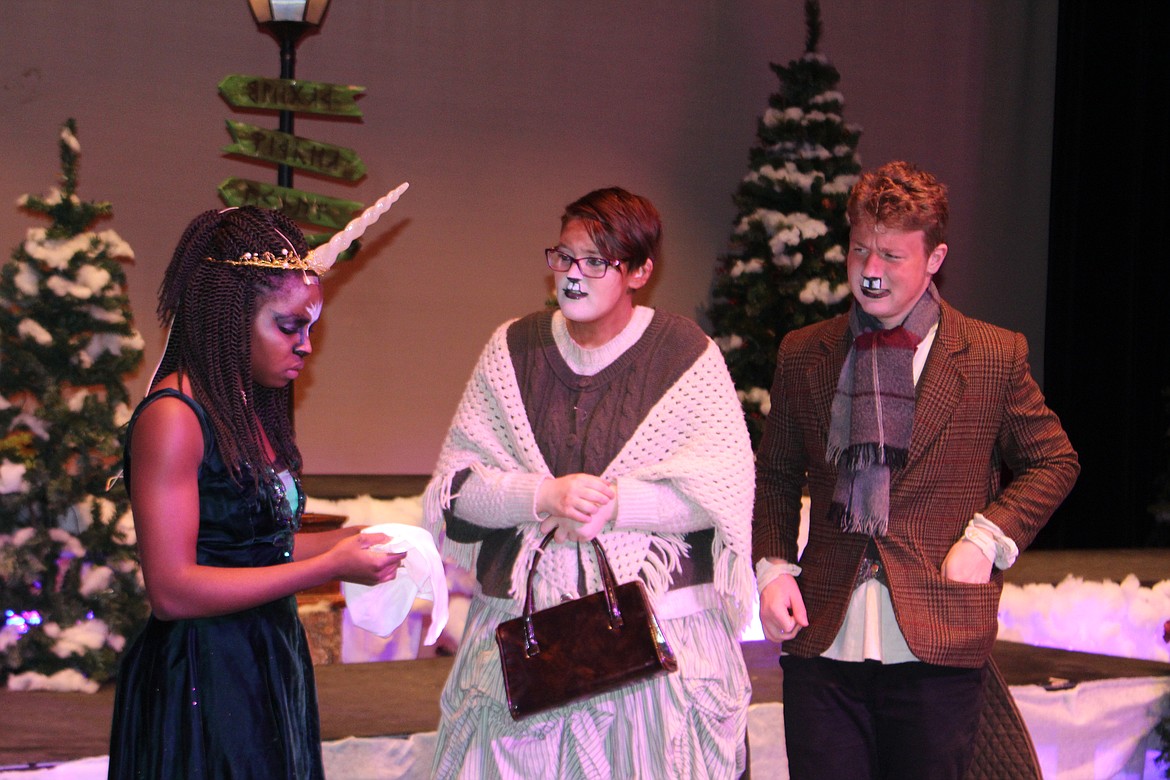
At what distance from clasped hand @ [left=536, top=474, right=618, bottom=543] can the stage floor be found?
102 cm

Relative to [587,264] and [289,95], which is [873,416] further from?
[289,95]

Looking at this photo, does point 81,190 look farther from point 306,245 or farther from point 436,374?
point 306,245

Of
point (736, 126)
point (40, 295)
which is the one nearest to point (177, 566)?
point (40, 295)

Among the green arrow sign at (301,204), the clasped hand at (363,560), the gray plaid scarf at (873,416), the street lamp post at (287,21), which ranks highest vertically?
the street lamp post at (287,21)

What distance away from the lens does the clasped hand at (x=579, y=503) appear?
2.21 m

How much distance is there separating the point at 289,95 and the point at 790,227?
3.06 m

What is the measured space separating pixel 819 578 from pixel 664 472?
1.20ft

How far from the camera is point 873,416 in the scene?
2316 mm

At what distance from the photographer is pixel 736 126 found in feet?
24.3

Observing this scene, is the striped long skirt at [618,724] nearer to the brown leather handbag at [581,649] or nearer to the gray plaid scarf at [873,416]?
the brown leather handbag at [581,649]

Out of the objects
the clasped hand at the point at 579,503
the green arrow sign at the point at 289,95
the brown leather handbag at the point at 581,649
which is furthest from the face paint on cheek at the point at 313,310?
the green arrow sign at the point at 289,95

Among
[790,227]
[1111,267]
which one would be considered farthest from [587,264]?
[1111,267]

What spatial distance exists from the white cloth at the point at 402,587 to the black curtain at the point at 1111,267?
5.89 m

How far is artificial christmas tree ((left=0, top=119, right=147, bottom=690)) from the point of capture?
3.38 m
